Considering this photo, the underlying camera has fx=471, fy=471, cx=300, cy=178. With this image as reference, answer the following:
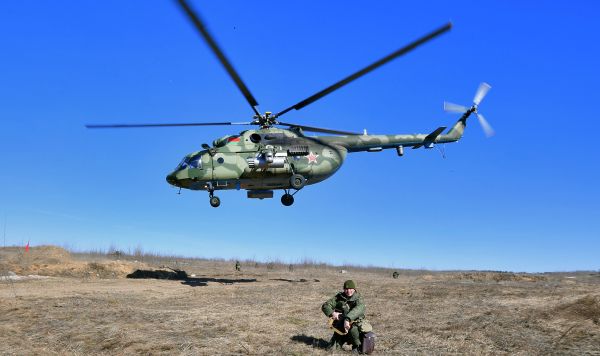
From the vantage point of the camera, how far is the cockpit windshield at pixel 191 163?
19.0 m

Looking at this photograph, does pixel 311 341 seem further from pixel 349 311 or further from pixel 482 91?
pixel 482 91

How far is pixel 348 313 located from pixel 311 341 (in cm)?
138

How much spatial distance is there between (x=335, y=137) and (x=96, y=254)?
2839 cm

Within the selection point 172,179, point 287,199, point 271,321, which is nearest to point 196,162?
point 172,179

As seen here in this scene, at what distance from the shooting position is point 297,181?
62.4 feet

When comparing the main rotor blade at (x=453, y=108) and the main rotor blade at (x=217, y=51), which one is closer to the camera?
the main rotor blade at (x=217, y=51)

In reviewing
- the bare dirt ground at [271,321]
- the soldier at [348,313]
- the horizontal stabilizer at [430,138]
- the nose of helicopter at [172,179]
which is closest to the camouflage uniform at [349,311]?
the soldier at [348,313]

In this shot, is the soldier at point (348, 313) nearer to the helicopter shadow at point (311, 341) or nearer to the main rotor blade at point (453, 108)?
the helicopter shadow at point (311, 341)

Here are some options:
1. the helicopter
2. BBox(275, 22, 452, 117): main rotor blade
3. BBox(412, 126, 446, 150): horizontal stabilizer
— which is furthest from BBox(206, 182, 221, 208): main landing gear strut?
BBox(412, 126, 446, 150): horizontal stabilizer

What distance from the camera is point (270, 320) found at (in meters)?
10.5

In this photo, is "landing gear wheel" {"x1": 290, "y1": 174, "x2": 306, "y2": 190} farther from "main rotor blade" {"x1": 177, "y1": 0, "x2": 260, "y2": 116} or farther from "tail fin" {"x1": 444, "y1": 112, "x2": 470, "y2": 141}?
"tail fin" {"x1": 444, "y1": 112, "x2": 470, "y2": 141}

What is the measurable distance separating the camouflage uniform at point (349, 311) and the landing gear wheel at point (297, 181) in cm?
1146

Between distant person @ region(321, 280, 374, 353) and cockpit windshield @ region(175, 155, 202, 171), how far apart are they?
41.0ft

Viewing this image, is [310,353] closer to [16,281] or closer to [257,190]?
[257,190]
